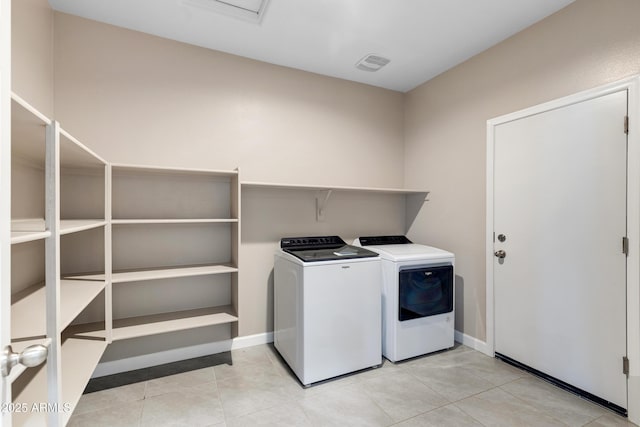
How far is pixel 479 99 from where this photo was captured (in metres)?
2.62

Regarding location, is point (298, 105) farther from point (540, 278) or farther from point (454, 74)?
point (540, 278)

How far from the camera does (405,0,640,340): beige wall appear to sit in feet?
6.11

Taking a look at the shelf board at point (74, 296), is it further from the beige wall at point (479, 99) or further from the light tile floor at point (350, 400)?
the beige wall at point (479, 99)

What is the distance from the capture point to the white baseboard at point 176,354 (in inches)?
87.7

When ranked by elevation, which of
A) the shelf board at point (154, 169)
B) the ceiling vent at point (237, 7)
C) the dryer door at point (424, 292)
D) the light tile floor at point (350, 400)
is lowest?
the light tile floor at point (350, 400)

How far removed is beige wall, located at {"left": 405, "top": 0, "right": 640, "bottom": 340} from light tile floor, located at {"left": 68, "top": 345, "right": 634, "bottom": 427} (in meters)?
0.65

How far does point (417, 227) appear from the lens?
330 cm

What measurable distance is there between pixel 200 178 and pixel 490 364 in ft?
9.29

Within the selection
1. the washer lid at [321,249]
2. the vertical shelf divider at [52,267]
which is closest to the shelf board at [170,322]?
the washer lid at [321,249]

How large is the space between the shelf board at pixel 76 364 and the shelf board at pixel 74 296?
1.15 ft

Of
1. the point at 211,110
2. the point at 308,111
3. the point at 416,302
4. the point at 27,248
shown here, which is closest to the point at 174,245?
the point at 27,248

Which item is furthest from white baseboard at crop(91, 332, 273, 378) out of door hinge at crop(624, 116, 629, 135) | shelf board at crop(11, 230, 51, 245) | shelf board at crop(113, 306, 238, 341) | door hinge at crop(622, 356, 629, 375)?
door hinge at crop(624, 116, 629, 135)

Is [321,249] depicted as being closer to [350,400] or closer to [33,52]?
[350,400]

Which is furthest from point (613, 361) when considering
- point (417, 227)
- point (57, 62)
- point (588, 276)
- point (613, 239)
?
point (57, 62)
